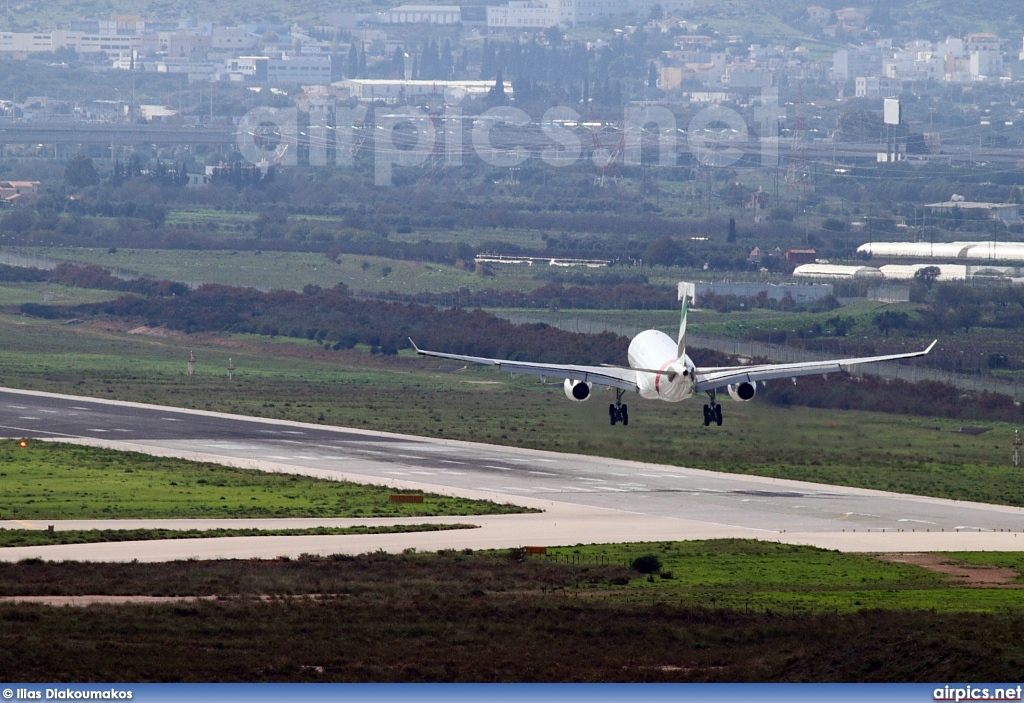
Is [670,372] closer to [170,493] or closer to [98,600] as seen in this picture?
[170,493]

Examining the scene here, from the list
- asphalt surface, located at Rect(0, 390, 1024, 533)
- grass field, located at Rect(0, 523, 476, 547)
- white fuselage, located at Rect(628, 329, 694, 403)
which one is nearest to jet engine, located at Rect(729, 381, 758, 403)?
white fuselage, located at Rect(628, 329, 694, 403)

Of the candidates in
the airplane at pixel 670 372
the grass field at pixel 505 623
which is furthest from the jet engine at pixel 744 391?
the grass field at pixel 505 623

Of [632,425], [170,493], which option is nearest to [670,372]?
[170,493]

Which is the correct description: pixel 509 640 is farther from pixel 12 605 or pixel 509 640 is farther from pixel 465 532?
pixel 465 532

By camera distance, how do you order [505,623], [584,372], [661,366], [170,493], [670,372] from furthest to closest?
[584,372] < [170,493] < [661,366] < [670,372] < [505,623]

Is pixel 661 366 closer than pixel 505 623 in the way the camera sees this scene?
No

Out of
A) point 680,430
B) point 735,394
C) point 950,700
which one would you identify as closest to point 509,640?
point 950,700
